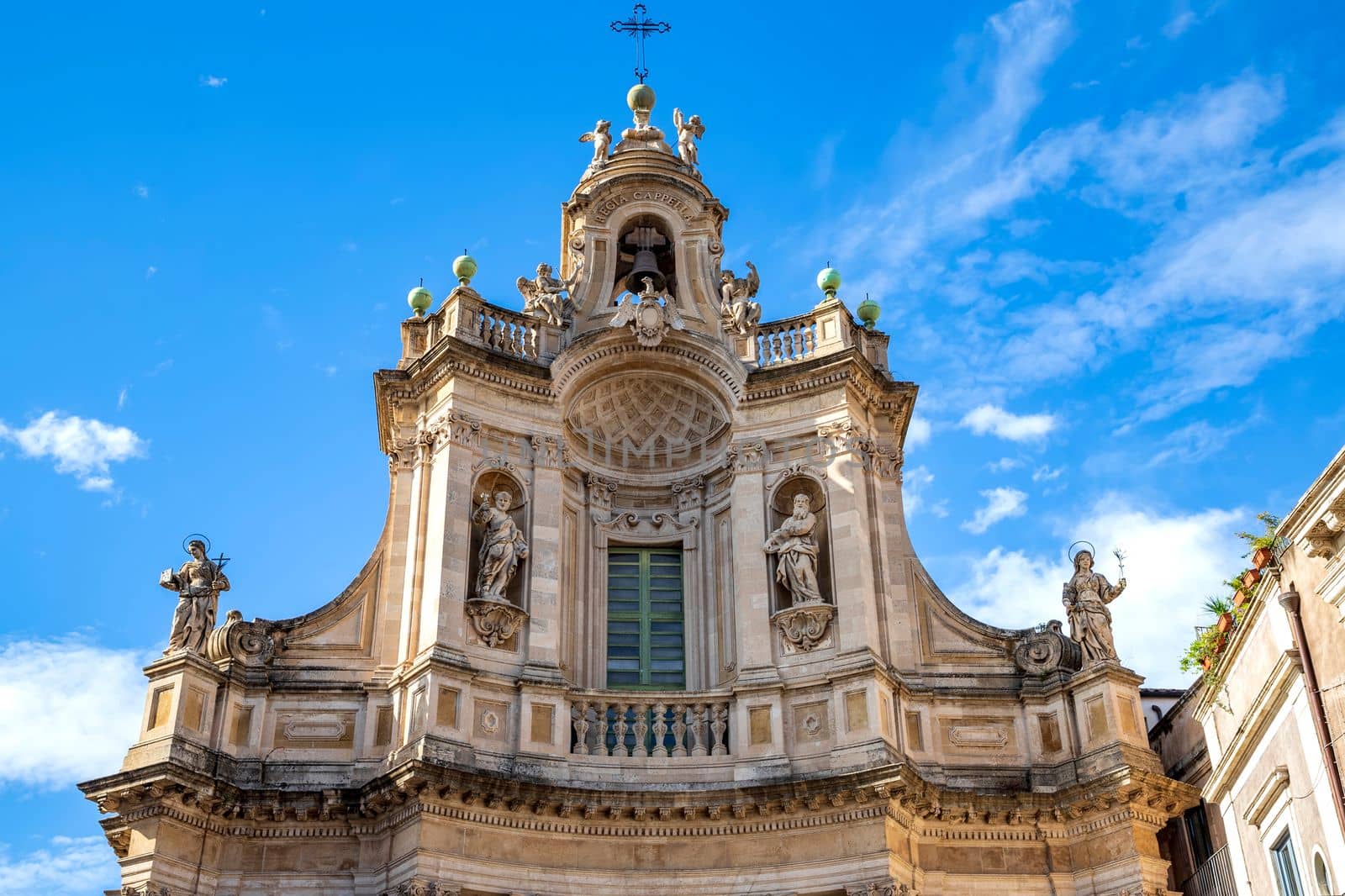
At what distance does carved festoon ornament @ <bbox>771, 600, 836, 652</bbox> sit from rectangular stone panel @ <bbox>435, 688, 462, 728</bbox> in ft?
14.3

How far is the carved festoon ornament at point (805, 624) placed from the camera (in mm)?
21062

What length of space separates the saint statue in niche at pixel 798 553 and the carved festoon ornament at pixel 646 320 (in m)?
3.29

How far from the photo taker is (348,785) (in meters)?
19.6

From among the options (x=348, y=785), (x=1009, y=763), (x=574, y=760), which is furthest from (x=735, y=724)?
(x=348, y=785)

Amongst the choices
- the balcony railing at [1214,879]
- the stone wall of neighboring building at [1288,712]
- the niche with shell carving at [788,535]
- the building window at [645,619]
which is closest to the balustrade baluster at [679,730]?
the building window at [645,619]

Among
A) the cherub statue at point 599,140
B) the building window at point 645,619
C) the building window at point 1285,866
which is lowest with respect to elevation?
A: the building window at point 1285,866

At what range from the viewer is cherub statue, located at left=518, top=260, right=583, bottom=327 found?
2388 cm

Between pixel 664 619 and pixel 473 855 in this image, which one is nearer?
pixel 473 855

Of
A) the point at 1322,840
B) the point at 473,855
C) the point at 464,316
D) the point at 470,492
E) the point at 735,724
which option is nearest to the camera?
the point at 1322,840

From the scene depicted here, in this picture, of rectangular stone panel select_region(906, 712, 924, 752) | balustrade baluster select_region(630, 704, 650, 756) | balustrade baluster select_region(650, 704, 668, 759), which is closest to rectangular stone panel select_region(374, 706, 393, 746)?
balustrade baluster select_region(630, 704, 650, 756)

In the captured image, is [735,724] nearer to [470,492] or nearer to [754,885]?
[754,885]

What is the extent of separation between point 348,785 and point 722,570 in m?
5.95

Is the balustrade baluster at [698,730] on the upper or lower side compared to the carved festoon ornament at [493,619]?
lower

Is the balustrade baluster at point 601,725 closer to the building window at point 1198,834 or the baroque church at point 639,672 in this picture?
the baroque church at point 639,672
